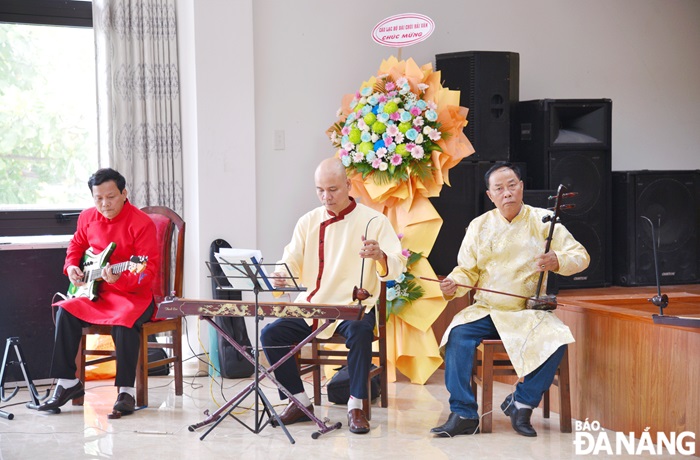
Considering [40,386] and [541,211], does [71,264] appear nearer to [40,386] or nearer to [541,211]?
[40,386]

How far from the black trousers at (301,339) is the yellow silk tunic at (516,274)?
1.18 feet

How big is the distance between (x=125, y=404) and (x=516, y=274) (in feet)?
6.37

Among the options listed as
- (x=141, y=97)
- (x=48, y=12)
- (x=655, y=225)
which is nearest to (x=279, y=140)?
(x=141, y=97)

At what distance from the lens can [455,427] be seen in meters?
3.74

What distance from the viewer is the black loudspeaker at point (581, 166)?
525cm

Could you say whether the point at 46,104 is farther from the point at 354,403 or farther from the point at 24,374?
the point at 354,403

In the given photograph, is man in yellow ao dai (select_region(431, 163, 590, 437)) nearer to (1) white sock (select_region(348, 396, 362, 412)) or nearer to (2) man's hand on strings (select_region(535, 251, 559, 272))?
(2) man's hand on strings (select_region(535, 251, 559, 272))

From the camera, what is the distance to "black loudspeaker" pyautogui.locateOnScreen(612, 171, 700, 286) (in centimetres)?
539

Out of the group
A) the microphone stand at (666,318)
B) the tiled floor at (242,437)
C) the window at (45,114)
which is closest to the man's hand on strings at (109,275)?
the tiled floor at (242,437)

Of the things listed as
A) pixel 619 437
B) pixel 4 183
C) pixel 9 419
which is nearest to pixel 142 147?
pixel 4 183

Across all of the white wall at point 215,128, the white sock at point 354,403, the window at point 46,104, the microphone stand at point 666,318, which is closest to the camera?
the microphone stand at point 666,318

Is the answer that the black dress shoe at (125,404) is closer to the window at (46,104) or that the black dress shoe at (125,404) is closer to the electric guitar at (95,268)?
the electric guitar at (95,268)

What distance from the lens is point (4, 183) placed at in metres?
5.28

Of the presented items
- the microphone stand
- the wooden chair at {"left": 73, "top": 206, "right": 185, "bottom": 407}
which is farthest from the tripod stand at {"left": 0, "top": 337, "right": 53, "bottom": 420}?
the microphone stand
